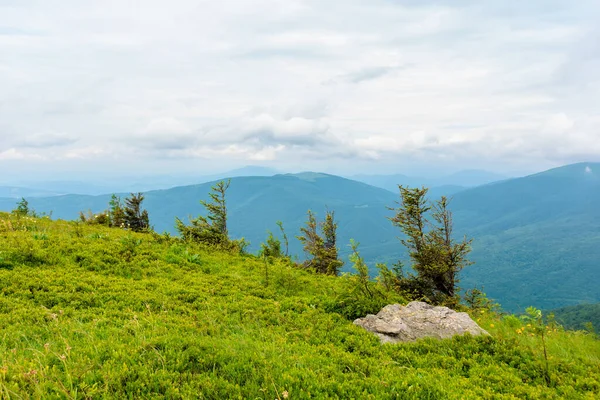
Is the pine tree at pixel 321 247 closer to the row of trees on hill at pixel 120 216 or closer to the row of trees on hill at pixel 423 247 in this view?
the row of trees on hill at pixel 423 247

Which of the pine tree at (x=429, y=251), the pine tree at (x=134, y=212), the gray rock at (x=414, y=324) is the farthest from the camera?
the pine tree at (x=134, y=212)

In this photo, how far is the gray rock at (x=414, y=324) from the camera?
880cm

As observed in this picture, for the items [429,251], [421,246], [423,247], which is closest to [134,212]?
[421,246]

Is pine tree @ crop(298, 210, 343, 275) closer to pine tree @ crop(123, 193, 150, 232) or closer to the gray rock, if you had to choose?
the gray rock

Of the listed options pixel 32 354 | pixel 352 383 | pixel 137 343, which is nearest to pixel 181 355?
pixel 137 343

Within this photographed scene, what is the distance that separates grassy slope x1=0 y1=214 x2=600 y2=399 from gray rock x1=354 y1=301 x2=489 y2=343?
1.89 feet

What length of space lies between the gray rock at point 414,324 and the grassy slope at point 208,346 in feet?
1.89

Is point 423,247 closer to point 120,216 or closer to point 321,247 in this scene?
point 321,247

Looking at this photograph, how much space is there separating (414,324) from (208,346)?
5827 millimetres

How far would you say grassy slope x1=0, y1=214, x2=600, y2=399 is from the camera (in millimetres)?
5020

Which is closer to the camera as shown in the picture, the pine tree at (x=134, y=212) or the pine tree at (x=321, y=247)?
the pine tree at (x=321, y=247)

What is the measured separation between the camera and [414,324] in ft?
30.8

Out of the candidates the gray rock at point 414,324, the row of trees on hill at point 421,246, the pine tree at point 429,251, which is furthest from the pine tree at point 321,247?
the gray rock at point 414,324

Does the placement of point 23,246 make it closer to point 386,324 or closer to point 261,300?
point 261,300
